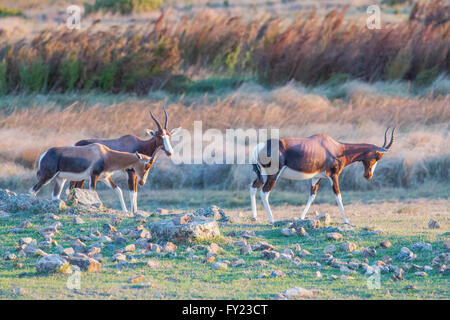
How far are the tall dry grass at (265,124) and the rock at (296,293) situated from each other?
10746 millimetres

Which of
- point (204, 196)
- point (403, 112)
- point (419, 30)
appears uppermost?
point (419, 30)

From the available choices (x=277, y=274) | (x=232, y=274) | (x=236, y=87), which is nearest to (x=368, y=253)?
(x=277, y=274)

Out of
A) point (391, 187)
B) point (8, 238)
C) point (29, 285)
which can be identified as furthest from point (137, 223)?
point (391, 187)

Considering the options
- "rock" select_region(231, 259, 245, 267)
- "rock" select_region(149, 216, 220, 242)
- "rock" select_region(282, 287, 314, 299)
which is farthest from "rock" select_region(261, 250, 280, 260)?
"rock" select_region(282, 287, 314, 299)

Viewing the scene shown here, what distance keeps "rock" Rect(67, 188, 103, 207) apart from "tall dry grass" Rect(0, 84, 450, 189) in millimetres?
5604

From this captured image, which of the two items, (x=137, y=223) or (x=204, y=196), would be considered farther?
(x=204, y=196)

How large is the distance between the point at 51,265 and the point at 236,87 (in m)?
19.1

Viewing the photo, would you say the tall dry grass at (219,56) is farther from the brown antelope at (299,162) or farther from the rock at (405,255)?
the rock at (405,255)

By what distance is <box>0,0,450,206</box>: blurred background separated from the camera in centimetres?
1953

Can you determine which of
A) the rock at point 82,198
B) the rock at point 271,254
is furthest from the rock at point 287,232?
the rock at point 82,198

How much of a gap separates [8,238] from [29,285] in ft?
8.96

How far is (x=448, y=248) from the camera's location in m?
10.4

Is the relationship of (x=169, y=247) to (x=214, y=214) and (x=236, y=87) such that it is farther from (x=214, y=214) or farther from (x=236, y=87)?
(x=236, y=87)
